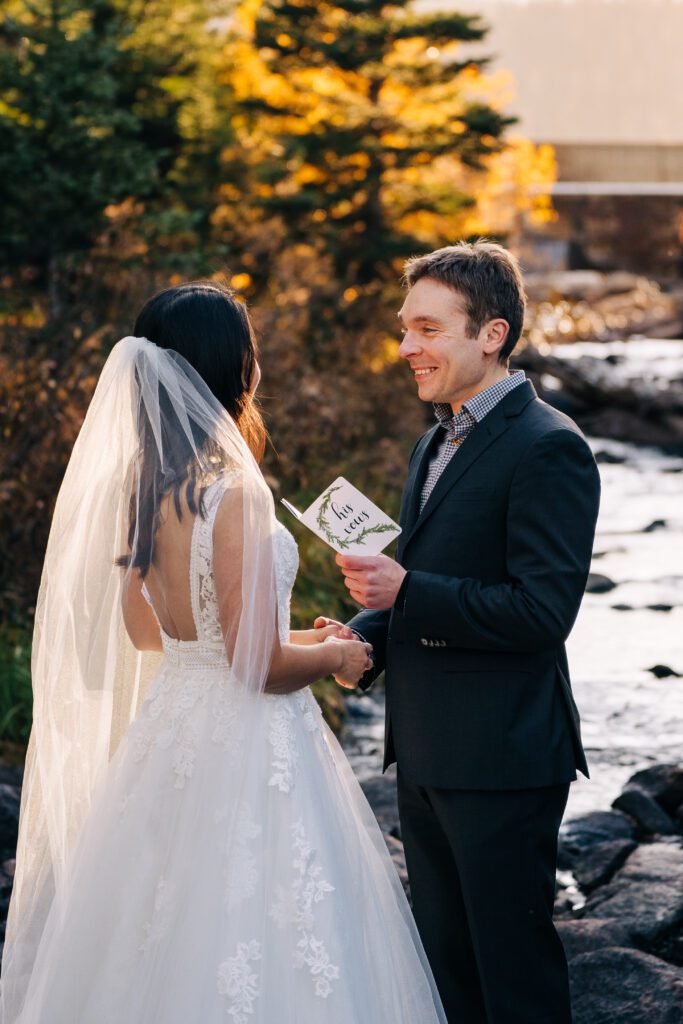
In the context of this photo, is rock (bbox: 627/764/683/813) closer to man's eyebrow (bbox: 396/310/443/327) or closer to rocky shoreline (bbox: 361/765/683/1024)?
rocky shoreline (bbox: 361/765/683/1024)

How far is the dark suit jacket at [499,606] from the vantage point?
2945mm

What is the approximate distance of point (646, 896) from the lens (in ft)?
16.4

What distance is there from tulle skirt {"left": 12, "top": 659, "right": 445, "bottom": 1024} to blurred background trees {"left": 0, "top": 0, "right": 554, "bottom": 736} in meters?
3.49

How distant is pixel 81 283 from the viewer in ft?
37.1

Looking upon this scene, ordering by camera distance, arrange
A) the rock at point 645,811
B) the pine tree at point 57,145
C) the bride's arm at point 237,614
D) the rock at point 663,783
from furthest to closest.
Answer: the pine tree at point 57,145
the rock at point 663,783
the rock at point 645,811
the bride's arm at point 237,614

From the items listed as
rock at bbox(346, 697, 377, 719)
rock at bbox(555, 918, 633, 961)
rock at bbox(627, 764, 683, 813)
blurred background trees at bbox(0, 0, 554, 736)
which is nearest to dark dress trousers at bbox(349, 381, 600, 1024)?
rock at bbox(555, 918, 633, 961)

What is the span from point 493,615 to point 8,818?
9.79ft

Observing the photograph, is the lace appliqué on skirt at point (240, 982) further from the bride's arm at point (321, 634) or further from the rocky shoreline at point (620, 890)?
the rocky shoreline at point (620, 890)

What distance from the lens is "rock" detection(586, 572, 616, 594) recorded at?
36.8 feet

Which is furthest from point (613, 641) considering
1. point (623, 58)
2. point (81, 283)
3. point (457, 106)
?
point (623, 58)

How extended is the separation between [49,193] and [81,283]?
954mm

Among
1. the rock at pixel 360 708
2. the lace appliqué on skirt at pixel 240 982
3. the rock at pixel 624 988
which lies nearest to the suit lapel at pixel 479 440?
the lace appliqué on skirt at pixel 240 982

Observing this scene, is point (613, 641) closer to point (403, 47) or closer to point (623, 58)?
point (403, 47)

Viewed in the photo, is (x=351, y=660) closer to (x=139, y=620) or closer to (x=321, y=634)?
(x=321, y=634)
